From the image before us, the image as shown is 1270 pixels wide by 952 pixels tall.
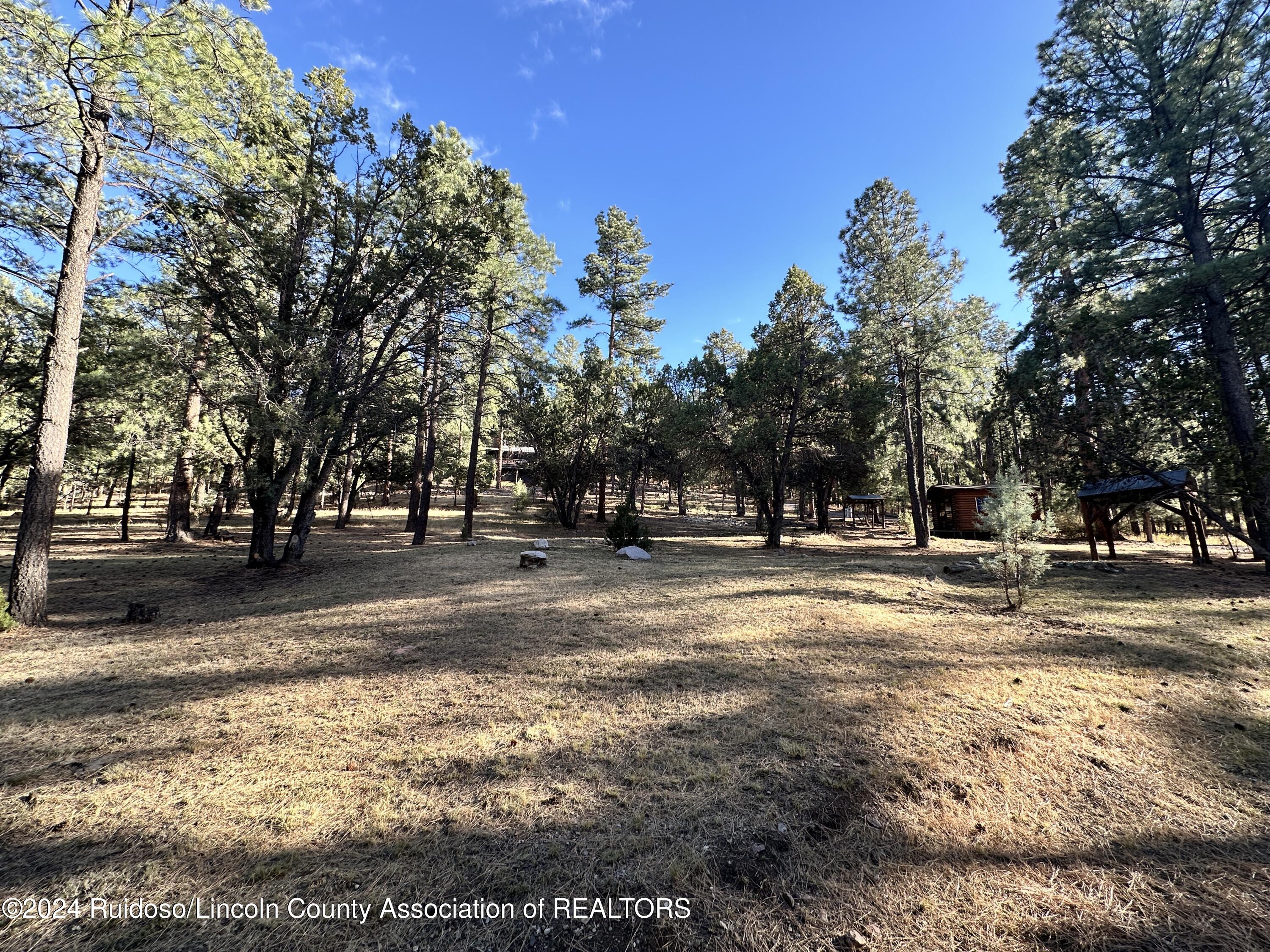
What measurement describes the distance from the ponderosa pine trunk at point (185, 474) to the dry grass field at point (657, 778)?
26.3 feet

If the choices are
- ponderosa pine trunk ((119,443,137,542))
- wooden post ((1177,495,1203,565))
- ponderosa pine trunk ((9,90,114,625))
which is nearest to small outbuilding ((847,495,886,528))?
wooden post ((1177,495,1203,565))

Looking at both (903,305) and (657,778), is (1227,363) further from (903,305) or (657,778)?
(657,778)

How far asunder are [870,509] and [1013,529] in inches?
1219

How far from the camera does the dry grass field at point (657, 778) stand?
6.46 feet

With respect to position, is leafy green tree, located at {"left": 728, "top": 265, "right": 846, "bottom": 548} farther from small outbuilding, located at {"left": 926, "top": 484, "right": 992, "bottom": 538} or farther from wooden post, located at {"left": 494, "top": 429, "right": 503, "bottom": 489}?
wooden post, located at {"left": 494, "top": 429, "right": 503, "bottom": 489}

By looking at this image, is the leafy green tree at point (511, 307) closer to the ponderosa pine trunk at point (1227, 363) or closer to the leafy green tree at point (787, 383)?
the leafy green tree at point (787, 383)

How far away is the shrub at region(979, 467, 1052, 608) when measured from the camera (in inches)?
269

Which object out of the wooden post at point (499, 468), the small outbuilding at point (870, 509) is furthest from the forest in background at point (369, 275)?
the wooden post at point (499, 468)

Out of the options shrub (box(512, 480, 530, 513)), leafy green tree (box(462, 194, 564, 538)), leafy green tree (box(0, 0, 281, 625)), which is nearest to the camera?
leafy green tree (box(0, 0, 281, 625))

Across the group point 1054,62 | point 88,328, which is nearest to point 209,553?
point 88,328

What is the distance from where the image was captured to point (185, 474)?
14.0 meters

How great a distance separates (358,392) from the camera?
420 inches

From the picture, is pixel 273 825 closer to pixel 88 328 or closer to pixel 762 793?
pixel 762 793

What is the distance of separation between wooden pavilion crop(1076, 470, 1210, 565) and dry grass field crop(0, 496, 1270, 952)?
176 inches
